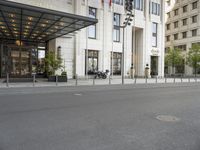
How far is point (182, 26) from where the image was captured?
191 feet

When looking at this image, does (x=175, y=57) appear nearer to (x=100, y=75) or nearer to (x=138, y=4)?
(x=138, y=4)

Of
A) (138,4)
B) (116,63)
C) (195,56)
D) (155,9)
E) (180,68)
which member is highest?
(138,4)

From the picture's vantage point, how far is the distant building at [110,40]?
27672 millimetres

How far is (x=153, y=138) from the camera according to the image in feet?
16.7

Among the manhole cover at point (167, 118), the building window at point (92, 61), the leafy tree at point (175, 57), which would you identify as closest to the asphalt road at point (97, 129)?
the manhole cover at point (167, 118)

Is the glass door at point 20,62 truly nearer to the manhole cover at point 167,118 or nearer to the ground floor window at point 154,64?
the manhole cover at point 167,118

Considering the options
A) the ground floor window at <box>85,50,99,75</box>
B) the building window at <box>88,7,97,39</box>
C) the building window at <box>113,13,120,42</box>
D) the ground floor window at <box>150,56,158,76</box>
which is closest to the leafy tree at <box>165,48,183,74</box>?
the ground floor window at <box>150,56,158,76</box>

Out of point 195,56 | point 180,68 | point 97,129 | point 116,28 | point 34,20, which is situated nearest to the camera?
point 97,129

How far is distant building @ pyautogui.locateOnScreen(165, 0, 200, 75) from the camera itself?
54188mm

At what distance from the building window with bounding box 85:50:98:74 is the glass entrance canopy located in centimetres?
750

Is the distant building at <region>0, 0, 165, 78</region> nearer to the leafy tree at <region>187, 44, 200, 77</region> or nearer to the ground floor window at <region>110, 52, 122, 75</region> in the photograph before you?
the ground floor window at <region>110, 52, 122, 75</region>

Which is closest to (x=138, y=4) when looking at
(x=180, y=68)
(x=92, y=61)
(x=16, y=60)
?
(x=92, y=61)

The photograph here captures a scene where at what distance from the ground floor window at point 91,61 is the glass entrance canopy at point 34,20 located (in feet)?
24.2

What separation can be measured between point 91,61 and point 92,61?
18 cm
